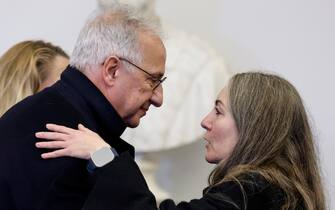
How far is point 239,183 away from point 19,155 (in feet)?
1.55

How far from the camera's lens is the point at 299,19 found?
3.31m

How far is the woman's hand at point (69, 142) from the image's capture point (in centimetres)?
147

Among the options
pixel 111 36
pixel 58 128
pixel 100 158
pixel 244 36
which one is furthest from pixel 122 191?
pixel 244 36

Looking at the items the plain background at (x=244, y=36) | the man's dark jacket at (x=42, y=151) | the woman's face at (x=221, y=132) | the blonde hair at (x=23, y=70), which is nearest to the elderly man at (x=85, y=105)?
the man's dark jacket at (x=42, y=151)

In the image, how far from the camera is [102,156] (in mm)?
1565

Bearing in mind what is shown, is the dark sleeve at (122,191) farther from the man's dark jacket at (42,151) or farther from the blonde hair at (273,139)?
the blonde hair at (273,139)

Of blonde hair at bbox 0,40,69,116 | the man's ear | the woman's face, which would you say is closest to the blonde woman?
the woman's face

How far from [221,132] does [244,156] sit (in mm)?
113

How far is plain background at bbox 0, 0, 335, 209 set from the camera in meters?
3.26

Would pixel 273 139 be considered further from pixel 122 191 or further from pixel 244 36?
pixel 244 36

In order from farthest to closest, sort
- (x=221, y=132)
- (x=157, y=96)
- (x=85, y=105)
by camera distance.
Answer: (x=221, y=132) → (x=157, y=96) → (x=85, y=105)

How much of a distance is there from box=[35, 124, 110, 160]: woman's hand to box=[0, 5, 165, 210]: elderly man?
0.04 feet

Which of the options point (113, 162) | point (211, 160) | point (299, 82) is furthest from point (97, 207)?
point (299, 82)

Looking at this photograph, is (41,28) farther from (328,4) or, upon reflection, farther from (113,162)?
(113,162)
